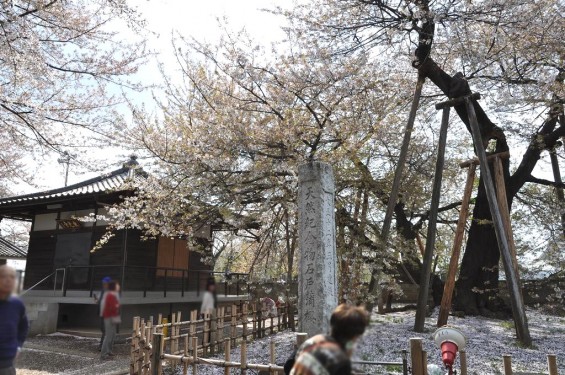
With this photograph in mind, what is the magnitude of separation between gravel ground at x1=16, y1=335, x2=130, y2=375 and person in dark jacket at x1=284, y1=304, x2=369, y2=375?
7.03 m

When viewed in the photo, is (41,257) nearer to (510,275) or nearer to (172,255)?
(172,255)

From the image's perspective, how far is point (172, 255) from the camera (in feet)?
47.4

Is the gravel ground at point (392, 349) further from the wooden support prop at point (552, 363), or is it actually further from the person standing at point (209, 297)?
the person standing at point (209, 297)

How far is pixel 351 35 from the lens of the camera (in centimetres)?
836

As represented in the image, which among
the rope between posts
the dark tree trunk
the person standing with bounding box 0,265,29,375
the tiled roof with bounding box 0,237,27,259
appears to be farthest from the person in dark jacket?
the tiled roof with bounding box 0,237,27,259

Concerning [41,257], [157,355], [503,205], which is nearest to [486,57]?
[503,205]

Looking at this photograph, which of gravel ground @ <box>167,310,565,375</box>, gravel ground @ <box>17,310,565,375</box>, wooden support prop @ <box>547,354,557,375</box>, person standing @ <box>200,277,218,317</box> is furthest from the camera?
gravel ground @ <box>17,310,565,375</box>

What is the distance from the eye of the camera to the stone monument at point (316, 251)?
15.1ft

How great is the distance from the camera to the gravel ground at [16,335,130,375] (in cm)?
802

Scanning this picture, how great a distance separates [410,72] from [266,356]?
26.4 ft

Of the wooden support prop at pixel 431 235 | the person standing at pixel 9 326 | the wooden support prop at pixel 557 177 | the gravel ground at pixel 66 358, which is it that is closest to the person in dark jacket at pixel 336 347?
the person standing at pixel 9 326

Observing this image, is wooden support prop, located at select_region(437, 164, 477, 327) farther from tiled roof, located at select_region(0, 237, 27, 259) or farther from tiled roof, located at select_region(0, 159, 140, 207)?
tiled roof, located at select_region(0, 237, 27, 259)

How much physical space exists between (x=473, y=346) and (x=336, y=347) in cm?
611

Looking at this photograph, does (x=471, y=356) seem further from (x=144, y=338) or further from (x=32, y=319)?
(x=32, y=319)
